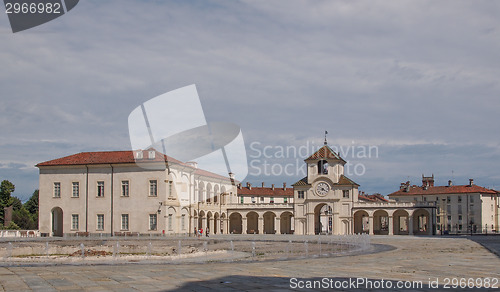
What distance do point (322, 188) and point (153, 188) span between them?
2386 cm

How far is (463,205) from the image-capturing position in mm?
95375

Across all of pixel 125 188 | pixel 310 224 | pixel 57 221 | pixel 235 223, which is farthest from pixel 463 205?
pixel 57 221

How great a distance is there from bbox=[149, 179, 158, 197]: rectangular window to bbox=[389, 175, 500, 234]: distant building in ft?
174

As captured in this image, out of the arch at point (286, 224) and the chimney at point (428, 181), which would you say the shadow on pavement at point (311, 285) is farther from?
the chimney at point (428, 181)

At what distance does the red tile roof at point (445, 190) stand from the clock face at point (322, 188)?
112 feet

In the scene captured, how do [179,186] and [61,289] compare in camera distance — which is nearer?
[61,289]

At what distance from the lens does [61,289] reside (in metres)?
12.6

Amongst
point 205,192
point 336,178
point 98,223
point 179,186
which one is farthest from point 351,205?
point 98,223

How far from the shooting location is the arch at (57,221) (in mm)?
62656

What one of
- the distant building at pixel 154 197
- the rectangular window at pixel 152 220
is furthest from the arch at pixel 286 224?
the rectangular window at pixel 152 220

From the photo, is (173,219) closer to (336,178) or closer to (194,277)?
(336,178)

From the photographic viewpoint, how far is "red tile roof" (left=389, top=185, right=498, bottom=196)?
95062 millimetres

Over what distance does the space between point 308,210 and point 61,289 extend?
60985 mm

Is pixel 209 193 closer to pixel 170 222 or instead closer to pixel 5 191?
pixel 170 222
